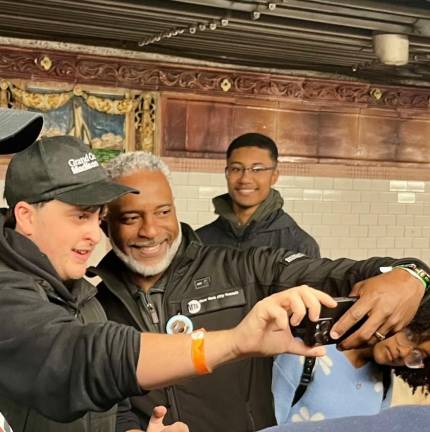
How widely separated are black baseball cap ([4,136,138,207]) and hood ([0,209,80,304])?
4.5 inches

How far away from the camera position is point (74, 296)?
6.60 ft

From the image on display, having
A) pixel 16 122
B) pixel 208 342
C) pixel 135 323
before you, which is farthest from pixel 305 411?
pixel 16 122

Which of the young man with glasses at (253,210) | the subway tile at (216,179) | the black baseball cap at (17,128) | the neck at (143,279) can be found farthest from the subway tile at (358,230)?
the black baseball cap at (17,128)

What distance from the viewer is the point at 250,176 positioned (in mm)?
4242

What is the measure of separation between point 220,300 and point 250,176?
180 cm

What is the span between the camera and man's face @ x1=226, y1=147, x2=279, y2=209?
422cm

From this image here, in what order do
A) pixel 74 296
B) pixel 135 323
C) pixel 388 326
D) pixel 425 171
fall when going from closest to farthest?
pixel 388 326 < pixel 74 296 < pixel 135 323 < pixel 425 171

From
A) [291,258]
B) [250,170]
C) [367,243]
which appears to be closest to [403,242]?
[367,243]

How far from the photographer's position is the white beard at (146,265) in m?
2.52

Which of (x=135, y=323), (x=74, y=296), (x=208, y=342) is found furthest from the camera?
(x=135, y=323)

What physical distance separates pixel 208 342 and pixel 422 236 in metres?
6.64

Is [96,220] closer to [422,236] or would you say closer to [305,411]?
[305,411]

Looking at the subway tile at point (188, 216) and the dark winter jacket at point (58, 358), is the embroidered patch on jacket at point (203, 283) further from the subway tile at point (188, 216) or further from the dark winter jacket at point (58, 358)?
the subway tile at point (188, 216)

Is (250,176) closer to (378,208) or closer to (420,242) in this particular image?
(378,208)
